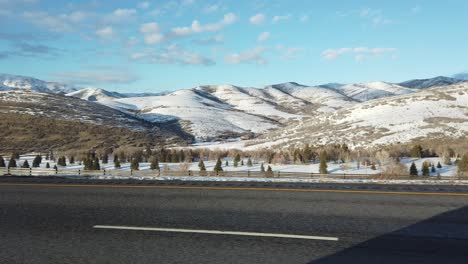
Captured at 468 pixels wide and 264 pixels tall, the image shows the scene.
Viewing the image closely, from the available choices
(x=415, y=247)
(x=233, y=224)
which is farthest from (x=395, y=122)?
(x=415, y=247)

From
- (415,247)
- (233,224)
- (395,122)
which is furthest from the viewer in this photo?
(395,122)

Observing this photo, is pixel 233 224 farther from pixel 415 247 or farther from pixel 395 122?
pixel 395 122

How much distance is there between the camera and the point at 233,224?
23.7ft

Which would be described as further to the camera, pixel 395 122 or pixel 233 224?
pixel 395 122

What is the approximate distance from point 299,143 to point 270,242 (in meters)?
82.8

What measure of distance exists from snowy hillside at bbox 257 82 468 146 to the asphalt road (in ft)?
234

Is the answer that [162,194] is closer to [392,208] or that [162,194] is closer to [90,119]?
[392,208]

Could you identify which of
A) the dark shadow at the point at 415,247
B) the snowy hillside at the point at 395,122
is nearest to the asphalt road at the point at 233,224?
the dark shadow at the point at 415,247

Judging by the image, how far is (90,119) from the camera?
5733 inches

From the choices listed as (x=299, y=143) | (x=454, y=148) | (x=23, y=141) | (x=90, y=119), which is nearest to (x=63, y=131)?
(x=23, y=141)

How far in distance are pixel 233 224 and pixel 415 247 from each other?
304 cm

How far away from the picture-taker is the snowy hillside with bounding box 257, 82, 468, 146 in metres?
80.2

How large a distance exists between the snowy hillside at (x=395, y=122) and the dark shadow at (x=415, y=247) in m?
73.2

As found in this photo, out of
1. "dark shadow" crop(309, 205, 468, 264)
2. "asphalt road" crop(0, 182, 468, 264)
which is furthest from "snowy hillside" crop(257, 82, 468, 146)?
"dark shadow" crop(309, 205, 468, 264)
